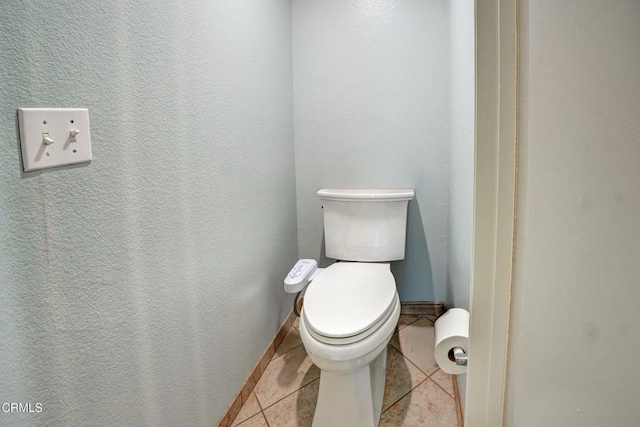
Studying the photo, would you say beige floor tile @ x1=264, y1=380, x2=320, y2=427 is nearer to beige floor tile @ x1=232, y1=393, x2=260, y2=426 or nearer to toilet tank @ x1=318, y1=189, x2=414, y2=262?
beige floor tile @ x1=232, y1=393, x2=260, y2=426

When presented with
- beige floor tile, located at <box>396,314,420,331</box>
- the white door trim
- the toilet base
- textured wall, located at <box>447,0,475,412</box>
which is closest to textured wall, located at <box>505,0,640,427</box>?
the white door trim

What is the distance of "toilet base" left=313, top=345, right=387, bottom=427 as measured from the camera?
1285 millimetres

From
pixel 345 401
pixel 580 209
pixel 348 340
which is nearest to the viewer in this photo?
pixel 580 209

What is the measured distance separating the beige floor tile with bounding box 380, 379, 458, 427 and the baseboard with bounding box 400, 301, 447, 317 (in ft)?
2.07

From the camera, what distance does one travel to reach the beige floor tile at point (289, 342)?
1836 mm

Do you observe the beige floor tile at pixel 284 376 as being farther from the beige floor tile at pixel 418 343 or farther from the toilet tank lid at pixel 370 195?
the toilet tank lid at pixel 370 195

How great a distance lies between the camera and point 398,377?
62.8 inches

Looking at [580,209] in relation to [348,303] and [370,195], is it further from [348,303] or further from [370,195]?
[370,195]

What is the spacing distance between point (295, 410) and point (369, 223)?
0.91 m

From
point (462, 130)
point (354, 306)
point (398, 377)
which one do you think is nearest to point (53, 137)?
point (354, 306)

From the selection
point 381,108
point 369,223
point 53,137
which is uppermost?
point 381,108

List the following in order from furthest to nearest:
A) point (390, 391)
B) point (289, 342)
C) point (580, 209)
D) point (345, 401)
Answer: point (289, 342), point (390, 391), point (345, 401), point (580, 209)

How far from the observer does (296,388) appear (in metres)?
1.56
